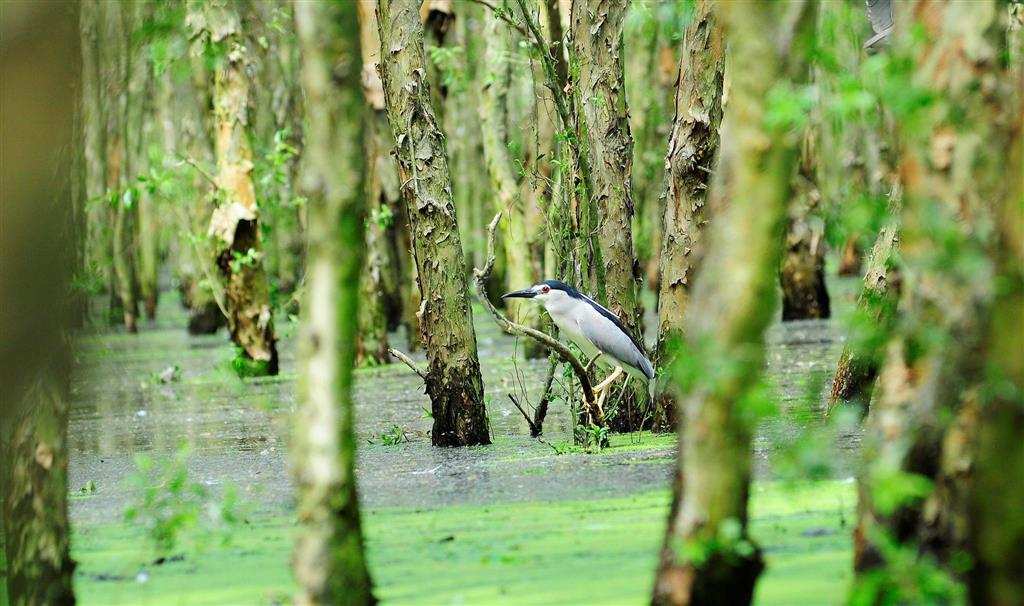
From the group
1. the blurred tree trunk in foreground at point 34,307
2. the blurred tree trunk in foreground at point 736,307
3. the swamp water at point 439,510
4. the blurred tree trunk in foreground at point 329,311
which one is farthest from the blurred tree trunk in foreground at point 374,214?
the blurred tree trunk in foreground at point 736,307

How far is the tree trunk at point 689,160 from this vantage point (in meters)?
8.97

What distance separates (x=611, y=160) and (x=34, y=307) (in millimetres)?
5121

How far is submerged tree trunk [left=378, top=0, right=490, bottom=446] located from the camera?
8.52 meters

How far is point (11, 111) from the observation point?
4605 mm

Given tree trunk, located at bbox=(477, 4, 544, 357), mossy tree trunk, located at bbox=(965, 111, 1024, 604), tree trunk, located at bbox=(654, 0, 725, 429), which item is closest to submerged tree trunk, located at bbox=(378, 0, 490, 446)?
tree trunk, located at bbox=(654, 0, 725, 429)

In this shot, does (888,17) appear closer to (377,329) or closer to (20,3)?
(20,3)

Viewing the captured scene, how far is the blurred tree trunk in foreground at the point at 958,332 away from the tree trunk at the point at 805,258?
13834mm

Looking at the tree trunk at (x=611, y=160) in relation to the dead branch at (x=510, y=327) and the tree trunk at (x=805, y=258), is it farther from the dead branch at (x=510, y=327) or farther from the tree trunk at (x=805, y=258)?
the tree trunk at (x=805, y=258)

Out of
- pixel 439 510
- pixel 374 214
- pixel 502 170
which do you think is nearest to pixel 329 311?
pixel 439 510

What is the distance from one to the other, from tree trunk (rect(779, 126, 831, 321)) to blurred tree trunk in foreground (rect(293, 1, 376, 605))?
559 inches

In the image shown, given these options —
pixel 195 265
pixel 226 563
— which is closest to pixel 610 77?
pixel 226 563

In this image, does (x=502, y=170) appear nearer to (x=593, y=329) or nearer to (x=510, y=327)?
(x=593, y=329)

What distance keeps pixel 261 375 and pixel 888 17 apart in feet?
25.6

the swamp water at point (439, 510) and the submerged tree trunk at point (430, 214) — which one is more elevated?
the submerged tree trunk at point (430, 214)
